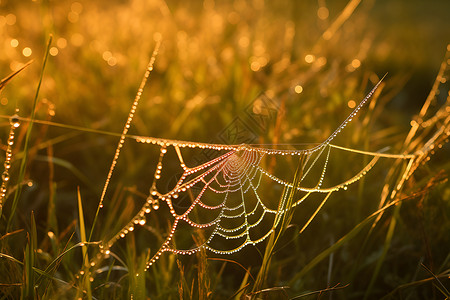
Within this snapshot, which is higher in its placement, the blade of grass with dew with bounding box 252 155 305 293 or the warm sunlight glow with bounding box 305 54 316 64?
the warm sunlight glow with bounding box 305 54 316 64

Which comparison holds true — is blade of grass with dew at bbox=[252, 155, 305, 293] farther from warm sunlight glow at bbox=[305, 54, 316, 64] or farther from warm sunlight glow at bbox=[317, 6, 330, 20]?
warm sunlight glow at bbox=[317, 6, 330, 20]

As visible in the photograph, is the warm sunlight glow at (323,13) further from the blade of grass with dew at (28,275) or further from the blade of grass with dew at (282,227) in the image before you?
the blade of grass with dew at (28,275)

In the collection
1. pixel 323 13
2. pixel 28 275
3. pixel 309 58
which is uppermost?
pixel 323 13

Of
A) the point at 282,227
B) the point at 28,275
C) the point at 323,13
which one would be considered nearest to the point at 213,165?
the point at 282,227

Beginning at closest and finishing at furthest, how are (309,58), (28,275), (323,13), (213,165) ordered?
(28,275) < (213,165) < (309,58) < (323,13)

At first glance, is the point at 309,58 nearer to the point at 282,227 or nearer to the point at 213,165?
the point at 213,165

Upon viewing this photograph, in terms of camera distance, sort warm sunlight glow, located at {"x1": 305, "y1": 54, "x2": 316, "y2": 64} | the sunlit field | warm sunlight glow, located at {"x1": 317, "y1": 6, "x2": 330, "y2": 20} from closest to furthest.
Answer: the sunlit field
warm sunlight glow, located at {"x1": 305, "y1": 54, "x2": 316, "y2": 64}
warm sunlight glow, located at {"x1": 317, "y1": 6, "x2": 330, "y2": 20}

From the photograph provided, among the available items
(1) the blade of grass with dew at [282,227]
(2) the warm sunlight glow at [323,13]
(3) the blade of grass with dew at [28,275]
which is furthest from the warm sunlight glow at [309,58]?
(3) the blade of grass with dew at [28,275]

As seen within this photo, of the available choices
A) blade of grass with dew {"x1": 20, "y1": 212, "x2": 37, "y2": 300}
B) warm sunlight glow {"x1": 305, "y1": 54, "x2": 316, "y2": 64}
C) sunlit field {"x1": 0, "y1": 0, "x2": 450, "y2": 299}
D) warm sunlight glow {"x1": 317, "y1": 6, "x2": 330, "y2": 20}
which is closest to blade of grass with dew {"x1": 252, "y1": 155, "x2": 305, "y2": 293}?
sunlit field {"x1": 0, "y1": 0, "x2": 450, "y2": 299}

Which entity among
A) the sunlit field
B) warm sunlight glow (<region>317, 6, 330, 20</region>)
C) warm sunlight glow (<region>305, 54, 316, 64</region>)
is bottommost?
the sunlit field
